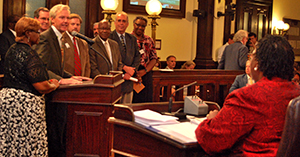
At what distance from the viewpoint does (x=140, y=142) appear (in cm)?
177

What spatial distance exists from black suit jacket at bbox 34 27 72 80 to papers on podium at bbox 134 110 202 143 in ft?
4.80

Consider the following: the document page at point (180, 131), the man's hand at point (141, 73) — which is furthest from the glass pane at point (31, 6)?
the document page at point (180, 131)

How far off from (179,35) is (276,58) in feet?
22.1

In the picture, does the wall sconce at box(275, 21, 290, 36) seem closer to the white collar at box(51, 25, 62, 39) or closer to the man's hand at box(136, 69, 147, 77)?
the man's hand at box(136, 69, 147, 77)

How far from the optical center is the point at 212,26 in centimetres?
805

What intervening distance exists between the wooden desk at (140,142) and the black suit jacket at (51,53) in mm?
1327

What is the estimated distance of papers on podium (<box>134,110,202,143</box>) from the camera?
1.59 meters

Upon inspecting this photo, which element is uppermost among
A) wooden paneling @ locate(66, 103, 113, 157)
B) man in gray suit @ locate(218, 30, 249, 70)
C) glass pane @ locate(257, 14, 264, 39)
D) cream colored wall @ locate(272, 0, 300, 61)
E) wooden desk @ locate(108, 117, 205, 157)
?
cream colored wall @ locate(272, 0, 300, 61)

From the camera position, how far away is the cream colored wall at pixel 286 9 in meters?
10.1

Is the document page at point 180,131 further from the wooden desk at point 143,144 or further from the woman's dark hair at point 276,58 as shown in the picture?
the woman's dark hair at point 276,58

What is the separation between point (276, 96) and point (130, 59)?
Result: 2936 millimetres

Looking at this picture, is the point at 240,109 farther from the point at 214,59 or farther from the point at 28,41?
the point at 214,59

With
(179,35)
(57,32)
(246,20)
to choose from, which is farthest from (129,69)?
(246,20)

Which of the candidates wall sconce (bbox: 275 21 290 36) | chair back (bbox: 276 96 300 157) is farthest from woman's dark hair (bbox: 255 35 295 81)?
wall sconce (bbox: 275 21 290 36)
